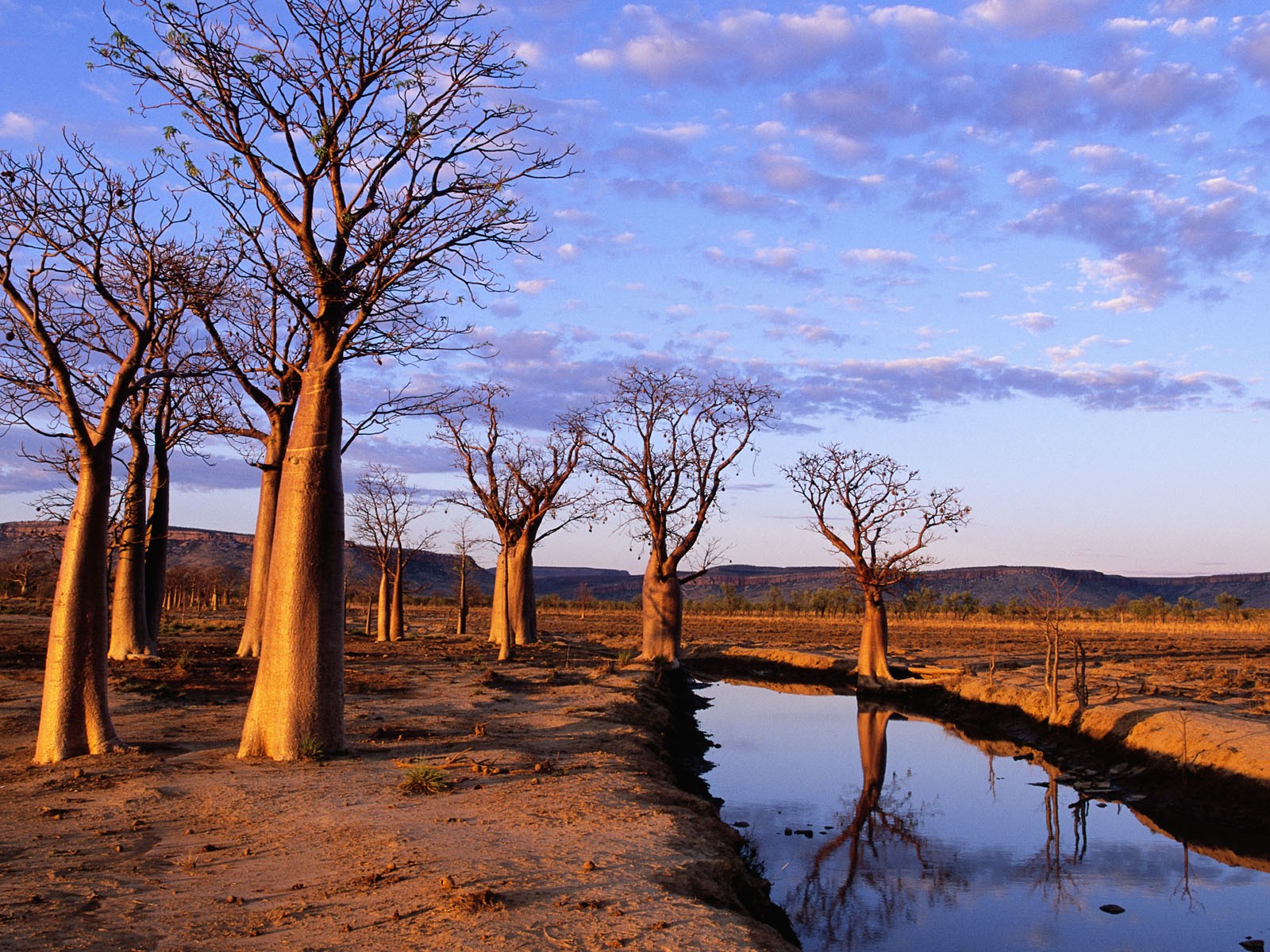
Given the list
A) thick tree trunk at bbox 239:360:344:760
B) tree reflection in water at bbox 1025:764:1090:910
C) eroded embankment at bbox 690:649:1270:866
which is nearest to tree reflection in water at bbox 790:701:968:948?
tree reflection in water at bbox 1025:764:1090:910

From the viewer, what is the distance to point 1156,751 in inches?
487


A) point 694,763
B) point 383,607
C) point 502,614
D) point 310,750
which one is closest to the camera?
point 310,750

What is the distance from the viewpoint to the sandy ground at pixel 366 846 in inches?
181

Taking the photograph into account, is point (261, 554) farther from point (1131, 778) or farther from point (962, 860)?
point (1131, 778)

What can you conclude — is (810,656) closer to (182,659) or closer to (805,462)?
(805,462)

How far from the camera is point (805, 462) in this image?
21953mm

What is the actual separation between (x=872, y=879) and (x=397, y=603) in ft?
60.5

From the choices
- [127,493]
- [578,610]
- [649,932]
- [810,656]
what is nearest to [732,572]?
[578,610]

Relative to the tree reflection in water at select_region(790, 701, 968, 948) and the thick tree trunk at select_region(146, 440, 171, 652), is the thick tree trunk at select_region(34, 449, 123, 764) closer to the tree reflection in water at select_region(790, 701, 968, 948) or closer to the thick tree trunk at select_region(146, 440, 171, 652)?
A: the tree reflection in water at select_region(790, 701, 968, 948)

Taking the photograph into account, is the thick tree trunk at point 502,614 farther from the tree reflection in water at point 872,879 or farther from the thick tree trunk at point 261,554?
the tree reflection in water at point 872,879

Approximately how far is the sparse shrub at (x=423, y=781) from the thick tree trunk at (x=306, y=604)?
1.15 meters

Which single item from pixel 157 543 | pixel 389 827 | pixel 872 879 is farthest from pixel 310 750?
pixel 157 543

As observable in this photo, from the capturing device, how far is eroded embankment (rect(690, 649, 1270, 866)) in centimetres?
1035

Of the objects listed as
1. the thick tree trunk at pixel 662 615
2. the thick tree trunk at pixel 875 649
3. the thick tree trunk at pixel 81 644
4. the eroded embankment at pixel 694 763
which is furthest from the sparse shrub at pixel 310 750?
the thick tree trunk at pixel 662 615
